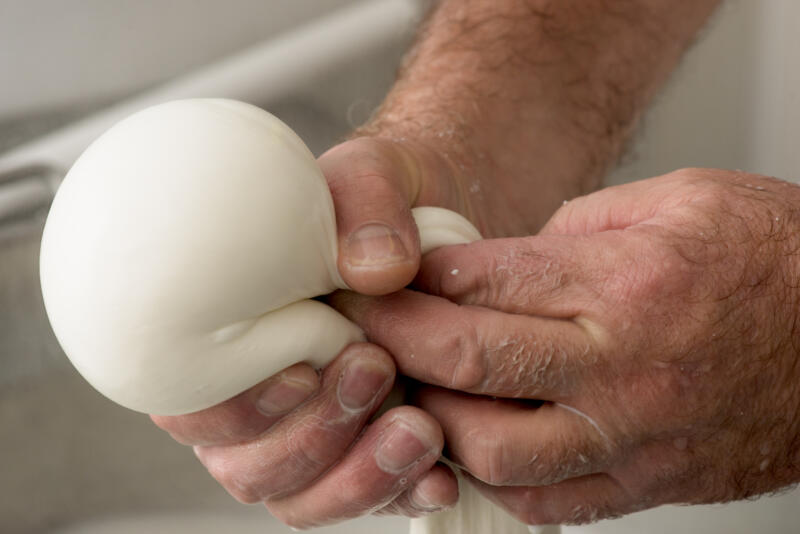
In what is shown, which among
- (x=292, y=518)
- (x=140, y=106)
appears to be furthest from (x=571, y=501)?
(x=140, y=106)

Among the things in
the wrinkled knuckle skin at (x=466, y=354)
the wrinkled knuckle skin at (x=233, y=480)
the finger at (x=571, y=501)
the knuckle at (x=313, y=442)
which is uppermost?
the wrinkled knuckle skin at (x=466, y=354)

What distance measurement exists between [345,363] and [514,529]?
230mm

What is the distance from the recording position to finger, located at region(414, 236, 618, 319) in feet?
1.43

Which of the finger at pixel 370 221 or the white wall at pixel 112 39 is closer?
the finger at pixel 370 221

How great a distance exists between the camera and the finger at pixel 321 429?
44cm

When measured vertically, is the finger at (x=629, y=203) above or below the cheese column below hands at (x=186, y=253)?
below

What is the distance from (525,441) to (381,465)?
0.08 meters

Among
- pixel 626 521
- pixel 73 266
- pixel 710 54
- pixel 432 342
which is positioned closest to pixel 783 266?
pixel 432 342

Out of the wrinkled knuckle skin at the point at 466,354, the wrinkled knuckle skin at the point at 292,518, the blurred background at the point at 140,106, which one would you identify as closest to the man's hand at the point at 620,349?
the wrinkled knuckle skin at the point at 466,354

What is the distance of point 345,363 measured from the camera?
1.43 feet

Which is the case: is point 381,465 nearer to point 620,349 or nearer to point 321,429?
point 321,429

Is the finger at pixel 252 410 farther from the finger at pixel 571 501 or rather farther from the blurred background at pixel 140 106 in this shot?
the blurred background at pixel 140 106

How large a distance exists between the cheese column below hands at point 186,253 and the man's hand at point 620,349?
0.07 meters

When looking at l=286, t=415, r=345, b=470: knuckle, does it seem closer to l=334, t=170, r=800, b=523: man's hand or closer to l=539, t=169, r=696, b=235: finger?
l=334, t=170, r=800, b=523: man's hand
